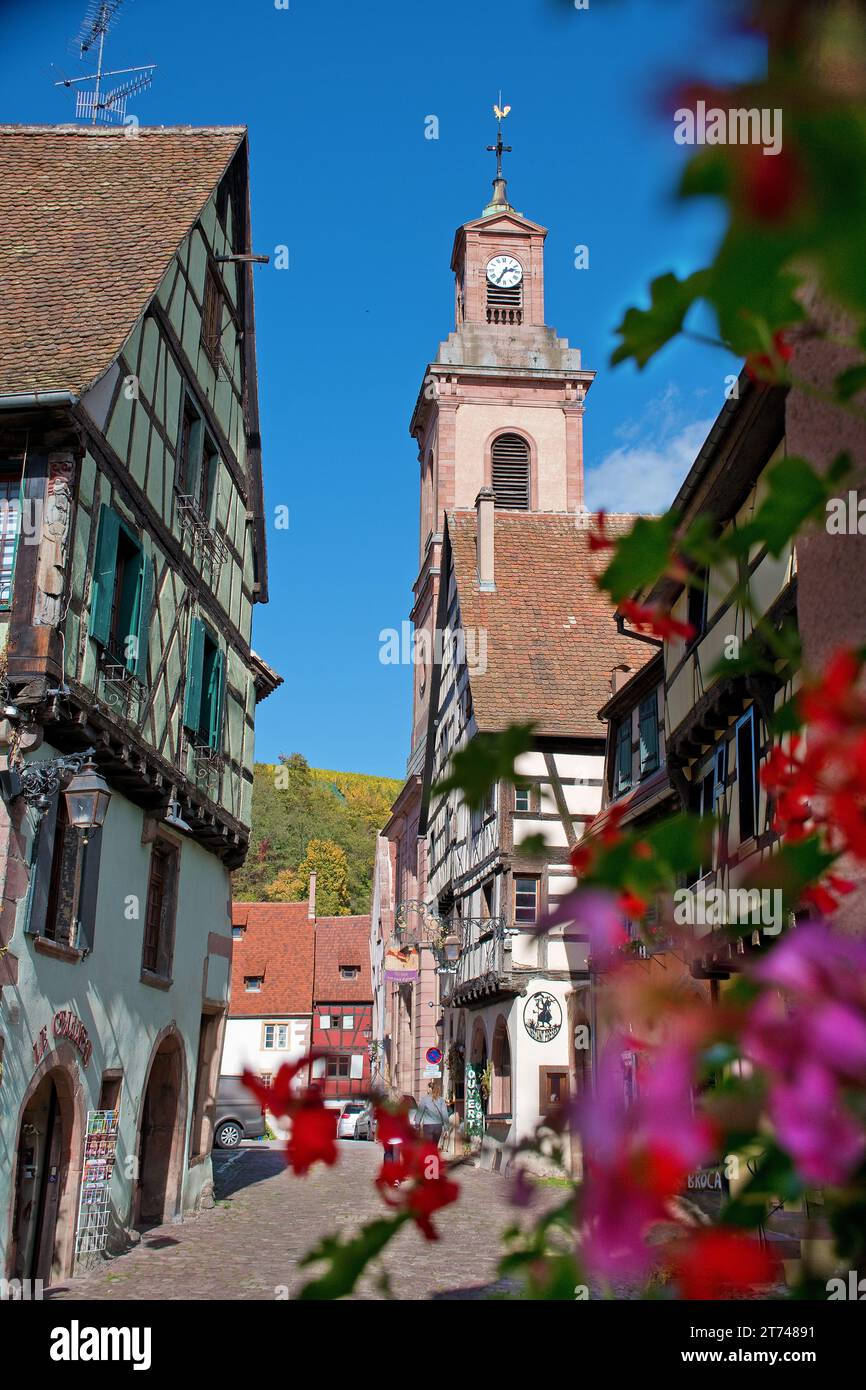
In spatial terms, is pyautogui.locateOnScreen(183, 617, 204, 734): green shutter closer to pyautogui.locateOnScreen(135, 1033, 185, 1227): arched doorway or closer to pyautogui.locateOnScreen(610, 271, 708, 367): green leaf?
pyautogui.locateOnScreen(135, 1033, 185, 1227): arched doorway

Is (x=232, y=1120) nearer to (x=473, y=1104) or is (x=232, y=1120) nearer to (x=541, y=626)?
(x=473, y=1104)

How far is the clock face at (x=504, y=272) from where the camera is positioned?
44031mm

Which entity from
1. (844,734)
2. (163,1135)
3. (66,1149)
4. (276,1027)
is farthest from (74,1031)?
(276,1027)

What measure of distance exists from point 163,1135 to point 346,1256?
Result: 632 inches

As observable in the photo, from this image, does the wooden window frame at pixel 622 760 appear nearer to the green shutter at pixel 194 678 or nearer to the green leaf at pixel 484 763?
the green shutter at pixel 194 678

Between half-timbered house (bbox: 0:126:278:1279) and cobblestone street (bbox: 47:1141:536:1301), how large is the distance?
1.94 ft

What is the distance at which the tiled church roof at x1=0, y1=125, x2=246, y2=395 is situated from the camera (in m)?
11.9

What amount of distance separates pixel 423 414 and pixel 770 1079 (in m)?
44.8

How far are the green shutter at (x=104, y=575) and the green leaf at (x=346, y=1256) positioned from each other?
1092 cm

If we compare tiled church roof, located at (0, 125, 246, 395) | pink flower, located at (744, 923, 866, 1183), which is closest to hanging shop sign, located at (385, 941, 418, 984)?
tiled church roof, located at (0, 125, 246, 395)

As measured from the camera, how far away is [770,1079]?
0.81 m

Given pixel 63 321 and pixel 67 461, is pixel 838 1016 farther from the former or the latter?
pixel 63 321

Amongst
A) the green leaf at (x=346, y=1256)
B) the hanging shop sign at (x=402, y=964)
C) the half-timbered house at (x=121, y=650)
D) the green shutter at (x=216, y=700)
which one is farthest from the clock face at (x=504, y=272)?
the green leaf at (x=346, y=1256)
